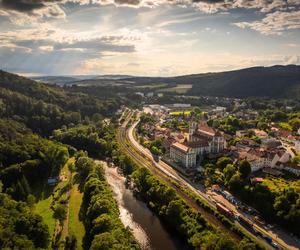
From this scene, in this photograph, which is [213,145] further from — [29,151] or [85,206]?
[29,151]

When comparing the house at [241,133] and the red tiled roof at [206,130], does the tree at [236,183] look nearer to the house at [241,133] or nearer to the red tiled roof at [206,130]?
the red tiled roof at [206,130]

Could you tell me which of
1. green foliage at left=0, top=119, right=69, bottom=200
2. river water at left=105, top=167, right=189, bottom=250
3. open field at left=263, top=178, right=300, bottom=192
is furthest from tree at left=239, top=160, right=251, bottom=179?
green foliage at left=0, top=119, right=69, bottom=200

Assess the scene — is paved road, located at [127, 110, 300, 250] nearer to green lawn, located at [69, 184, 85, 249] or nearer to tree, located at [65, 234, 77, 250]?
green lawn, located at [69, 184, 85, 249]


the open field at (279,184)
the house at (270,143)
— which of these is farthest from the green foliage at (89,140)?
the open field at (279,184)

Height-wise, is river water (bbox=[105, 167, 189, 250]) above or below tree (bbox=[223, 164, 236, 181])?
below

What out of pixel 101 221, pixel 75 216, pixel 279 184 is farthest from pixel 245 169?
pixel 75 216

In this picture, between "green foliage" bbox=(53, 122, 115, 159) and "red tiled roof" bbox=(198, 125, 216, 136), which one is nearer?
"red tiled roof" bbox=(198, 125, 216, 136)
